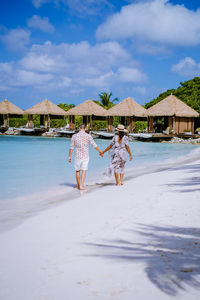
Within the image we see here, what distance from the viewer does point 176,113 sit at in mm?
30188

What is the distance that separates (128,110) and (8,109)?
1539cm

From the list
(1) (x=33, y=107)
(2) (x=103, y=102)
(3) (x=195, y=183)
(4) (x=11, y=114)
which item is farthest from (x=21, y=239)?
(2) (x=103, y=102)

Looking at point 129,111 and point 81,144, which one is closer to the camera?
point 81,144

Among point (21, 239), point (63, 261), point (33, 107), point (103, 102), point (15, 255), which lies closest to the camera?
point (63, 261)

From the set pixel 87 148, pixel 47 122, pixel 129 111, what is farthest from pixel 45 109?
pixel 87 148

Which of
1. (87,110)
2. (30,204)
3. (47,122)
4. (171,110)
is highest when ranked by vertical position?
(87,110)

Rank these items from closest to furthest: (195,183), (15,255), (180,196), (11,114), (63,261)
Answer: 1. (63,261)
2. (15,255)
3. (180,196)
4. (195,183)
5. (11,114)

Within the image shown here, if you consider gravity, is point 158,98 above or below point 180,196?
above

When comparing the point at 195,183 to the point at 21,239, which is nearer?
the point at 21,239

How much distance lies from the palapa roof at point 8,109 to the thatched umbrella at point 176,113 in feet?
56.3

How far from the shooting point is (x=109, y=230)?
3.92 m

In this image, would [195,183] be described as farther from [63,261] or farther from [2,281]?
[2,281]

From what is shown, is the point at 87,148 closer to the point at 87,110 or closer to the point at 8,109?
the point at 87,110

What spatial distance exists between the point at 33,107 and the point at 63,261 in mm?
36726
